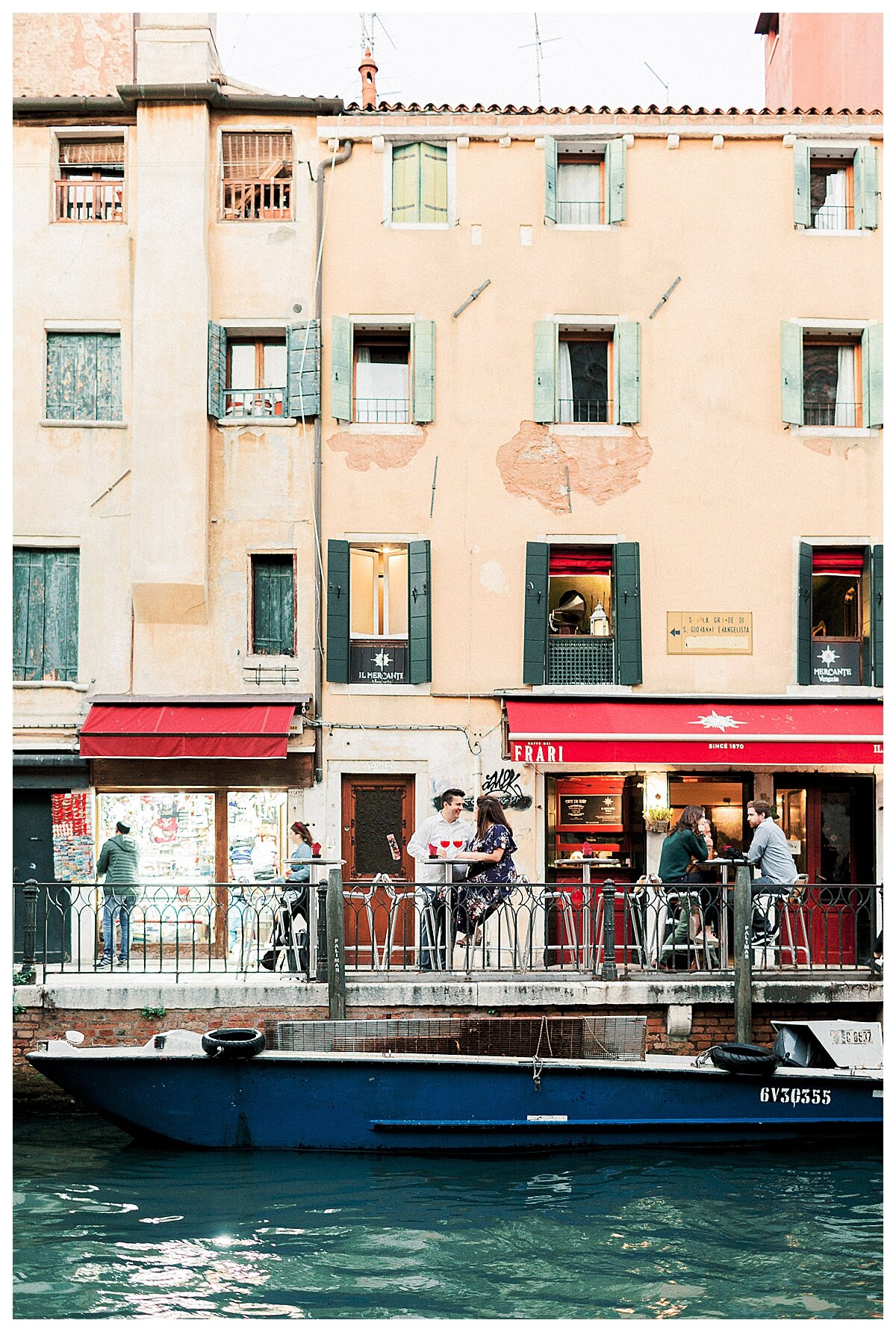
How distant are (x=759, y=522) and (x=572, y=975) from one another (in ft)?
23.4

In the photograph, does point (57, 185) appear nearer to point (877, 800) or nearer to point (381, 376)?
point (381, 376)

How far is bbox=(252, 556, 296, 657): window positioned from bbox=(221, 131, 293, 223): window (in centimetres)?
458

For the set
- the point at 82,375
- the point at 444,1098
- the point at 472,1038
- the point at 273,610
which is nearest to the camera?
the point at 444,1098

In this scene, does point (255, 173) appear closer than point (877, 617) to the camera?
No

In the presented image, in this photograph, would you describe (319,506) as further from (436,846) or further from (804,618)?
(804,618)

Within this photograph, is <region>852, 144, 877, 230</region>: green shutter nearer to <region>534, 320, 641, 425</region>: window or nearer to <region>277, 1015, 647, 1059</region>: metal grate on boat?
<region>534, 320, 641, 425</region>: window

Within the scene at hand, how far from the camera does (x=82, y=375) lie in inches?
685

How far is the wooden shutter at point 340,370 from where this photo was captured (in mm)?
17266

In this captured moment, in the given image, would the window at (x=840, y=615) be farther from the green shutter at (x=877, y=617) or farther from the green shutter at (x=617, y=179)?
the green shutter at (x=617, y=179)

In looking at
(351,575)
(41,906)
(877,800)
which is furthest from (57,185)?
(877,800)

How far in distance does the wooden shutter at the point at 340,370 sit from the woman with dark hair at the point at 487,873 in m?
6.39

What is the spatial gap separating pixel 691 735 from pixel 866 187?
25.1ft

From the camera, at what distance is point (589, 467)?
17.4 meters

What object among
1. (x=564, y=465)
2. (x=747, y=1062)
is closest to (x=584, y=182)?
(x=564, y=465)
